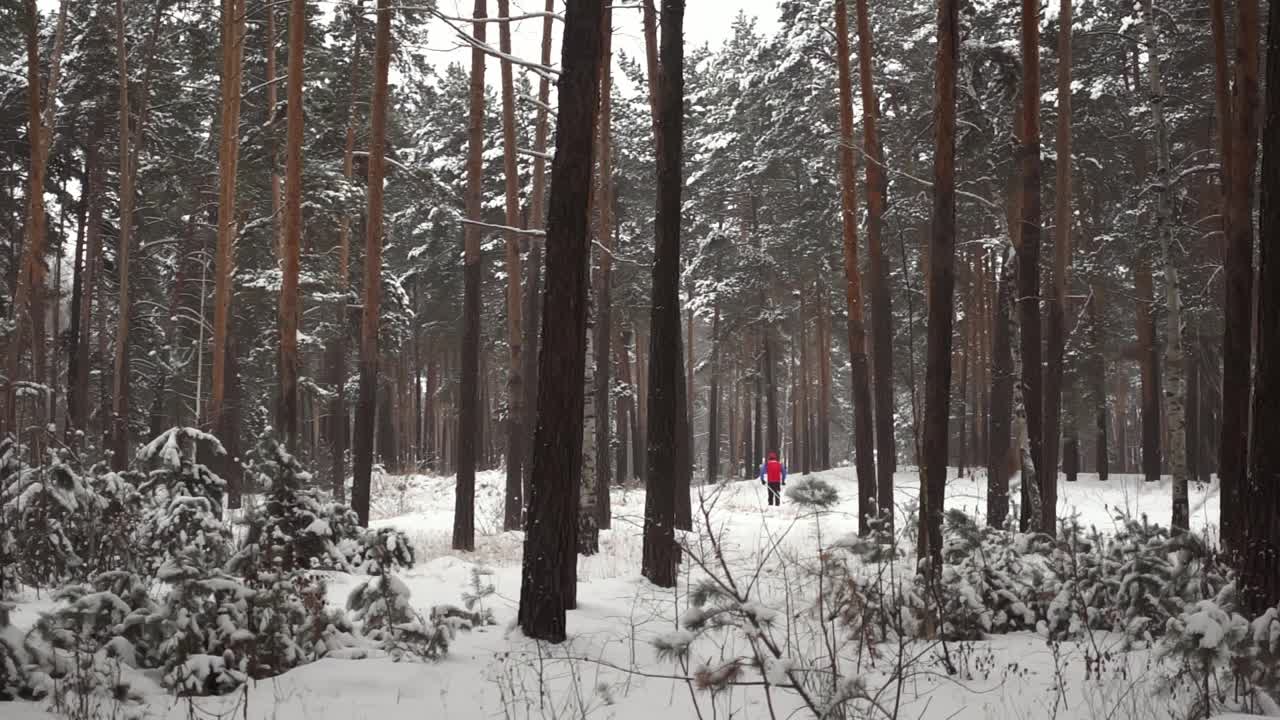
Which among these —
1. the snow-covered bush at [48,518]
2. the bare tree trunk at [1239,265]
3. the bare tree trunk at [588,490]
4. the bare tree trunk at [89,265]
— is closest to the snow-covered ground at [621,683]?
the snow-covered bush at [48,518]

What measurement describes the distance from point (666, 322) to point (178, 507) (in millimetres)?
5151

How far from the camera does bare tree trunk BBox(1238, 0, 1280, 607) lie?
539 centimetres

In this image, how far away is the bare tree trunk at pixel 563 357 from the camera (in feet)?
20.1

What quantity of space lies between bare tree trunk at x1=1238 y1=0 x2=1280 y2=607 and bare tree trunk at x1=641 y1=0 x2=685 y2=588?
5110 mm

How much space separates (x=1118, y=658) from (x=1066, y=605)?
1.66 ft

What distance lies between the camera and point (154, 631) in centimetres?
484

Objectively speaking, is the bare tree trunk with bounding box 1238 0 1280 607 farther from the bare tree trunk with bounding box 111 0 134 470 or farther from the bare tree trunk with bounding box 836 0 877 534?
the bare tree trunk with bounding box 111 0 134 470

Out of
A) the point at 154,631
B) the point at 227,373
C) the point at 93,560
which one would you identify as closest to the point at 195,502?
the point at 93,560

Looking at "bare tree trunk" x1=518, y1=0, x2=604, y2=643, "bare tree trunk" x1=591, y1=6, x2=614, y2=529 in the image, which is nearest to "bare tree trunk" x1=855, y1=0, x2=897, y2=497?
"bare tree trunk" x1=591, y1=6, x2=614, y2=529

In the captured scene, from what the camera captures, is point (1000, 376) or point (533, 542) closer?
point (533, 542)

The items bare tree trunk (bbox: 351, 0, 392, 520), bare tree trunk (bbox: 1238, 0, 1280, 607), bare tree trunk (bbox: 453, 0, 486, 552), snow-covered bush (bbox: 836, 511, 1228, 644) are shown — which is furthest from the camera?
bare tree trunk (bbox: 453, 0, 486, 552)

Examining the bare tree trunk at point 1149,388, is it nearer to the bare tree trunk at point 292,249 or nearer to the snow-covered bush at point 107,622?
the bare tree trunk at point 292,249

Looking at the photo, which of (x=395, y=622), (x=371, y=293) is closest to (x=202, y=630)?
(x=395, y=622)

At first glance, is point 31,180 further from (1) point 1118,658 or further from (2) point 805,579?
(1) point 1118,658
